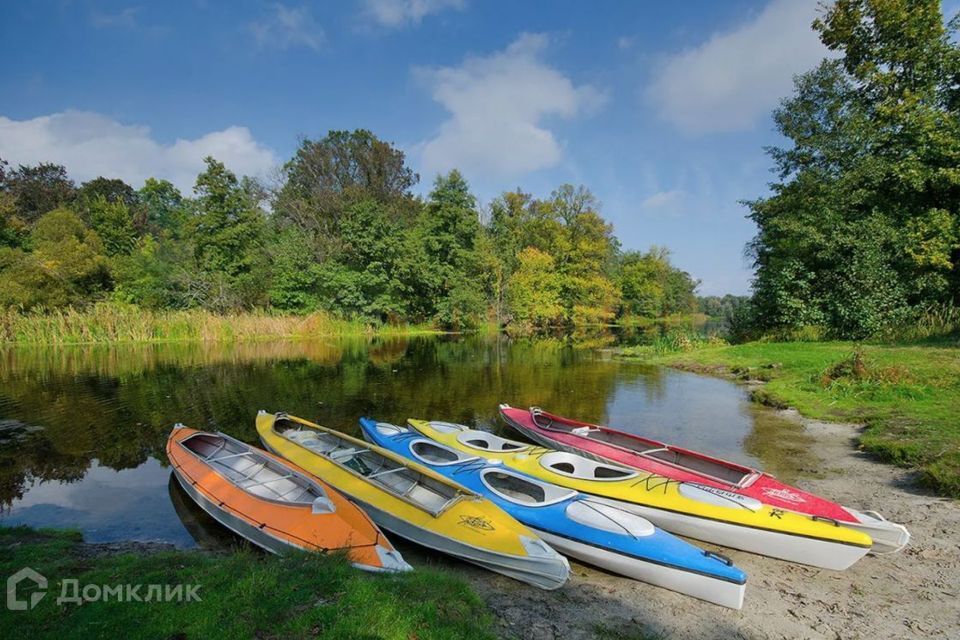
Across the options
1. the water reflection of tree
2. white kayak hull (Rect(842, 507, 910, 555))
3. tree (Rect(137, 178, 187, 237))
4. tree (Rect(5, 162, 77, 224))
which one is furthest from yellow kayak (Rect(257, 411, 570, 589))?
tree (Rect(137, 178, 187, 237))

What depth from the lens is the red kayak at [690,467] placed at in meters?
5.69

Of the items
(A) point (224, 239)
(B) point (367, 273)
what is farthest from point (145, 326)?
(B) point (367, 273)

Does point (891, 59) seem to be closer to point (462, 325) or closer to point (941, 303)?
point (941, 303)

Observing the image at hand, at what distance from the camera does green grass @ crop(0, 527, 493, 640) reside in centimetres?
355

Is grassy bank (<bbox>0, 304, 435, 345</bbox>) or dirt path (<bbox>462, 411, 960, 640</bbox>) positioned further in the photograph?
grassy bank (<bbox>0, 304, 435, 345</bbox>)

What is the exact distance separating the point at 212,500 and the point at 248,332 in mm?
30881

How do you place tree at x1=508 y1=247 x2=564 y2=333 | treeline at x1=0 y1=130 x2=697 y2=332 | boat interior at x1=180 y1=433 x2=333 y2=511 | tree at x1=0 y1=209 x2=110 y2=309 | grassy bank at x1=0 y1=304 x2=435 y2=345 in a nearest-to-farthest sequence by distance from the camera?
boat interior at x1=180 y1=433 x2=333 y2=511 < grassy bank at x1=0 y1=304 x2=435 y2=345 < tree at x1=0 y1=209 x2=110 y2=309 < treeline at x1=0 y1=130 x2=697 y2=332 < tree at x1=508 y1=247 x2=564 y2=333

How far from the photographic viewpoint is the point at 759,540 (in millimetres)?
6094

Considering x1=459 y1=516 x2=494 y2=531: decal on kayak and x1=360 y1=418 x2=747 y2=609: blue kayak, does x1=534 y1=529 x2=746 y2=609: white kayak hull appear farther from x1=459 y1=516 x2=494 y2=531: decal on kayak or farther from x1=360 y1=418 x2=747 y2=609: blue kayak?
x1=459 y1=516 x2=494 y2=531: decal on kayak

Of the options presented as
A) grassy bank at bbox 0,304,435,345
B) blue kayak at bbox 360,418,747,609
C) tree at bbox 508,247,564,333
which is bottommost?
blue kayak at bbox 360,418,747,609

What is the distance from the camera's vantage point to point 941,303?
19859 mm

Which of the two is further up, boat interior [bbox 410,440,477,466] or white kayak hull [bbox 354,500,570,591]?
boat interior [bbox 410,440,477,466]

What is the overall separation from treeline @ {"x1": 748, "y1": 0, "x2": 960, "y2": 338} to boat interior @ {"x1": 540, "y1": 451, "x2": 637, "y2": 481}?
2038cm

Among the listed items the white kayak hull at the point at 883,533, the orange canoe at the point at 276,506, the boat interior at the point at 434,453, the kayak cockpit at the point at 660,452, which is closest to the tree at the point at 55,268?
the orange canoe at the point at 276,506
